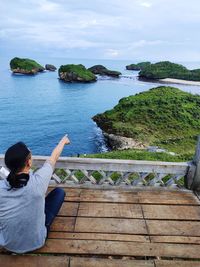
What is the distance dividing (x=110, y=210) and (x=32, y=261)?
211cm

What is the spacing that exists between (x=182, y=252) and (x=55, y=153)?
2.73 metres

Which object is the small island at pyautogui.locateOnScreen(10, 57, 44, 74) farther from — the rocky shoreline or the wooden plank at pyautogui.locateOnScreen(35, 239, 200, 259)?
the wooden plank at pyautogui.locateOnScreen(35, 239, 200, 259)

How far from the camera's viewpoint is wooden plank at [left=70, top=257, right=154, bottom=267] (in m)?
4.91

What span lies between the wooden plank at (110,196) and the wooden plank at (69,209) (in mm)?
263

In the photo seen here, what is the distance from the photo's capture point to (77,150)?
44.5 meters

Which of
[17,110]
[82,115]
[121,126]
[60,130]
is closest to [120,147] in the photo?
[121,126]

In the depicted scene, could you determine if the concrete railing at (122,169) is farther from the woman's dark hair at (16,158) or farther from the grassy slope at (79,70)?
the grassy slope at (79,70)

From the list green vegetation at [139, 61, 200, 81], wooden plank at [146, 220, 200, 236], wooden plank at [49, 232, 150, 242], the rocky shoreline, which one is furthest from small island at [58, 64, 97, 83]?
wooden plank at [49, 232, 150, 242]

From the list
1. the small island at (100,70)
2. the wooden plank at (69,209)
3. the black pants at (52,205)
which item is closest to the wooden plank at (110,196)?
the wooden plank at (69,209)

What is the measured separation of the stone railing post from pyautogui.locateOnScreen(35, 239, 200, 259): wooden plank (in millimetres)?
2295

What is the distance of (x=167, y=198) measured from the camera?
284 inches

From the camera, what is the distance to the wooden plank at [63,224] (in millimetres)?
5861

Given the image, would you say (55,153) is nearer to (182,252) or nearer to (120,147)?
(182,252)

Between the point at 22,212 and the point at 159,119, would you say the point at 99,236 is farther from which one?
the point at 159,119
